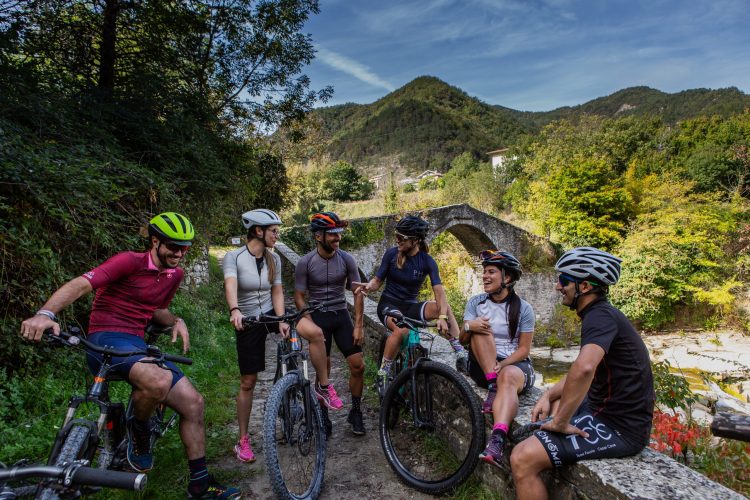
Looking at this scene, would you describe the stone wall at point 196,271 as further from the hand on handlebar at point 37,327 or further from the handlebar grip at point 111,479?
the handlebar grip at point 111,479

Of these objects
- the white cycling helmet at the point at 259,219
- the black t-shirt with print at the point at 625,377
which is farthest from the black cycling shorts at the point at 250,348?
the black t-shirt with print at the point at 625,377

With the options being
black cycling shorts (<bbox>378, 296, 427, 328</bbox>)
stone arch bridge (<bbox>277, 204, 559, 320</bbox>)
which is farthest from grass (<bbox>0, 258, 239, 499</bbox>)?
stone arch bridge (<bbox>277, 204, 559, 320</bbox>)

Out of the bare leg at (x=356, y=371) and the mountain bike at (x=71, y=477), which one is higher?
the mountain bike at (x=71, y=477)

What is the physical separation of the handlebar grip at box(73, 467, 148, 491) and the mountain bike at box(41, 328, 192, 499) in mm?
161

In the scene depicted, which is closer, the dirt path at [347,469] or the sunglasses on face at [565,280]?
the sunglasses on face at [565,280]

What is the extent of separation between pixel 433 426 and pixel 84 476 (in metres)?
2.08

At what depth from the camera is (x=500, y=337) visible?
113 inches

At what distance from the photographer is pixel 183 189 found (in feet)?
20.6

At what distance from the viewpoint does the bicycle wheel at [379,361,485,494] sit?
2.47 meters

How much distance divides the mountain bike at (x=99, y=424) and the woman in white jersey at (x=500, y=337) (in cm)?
170

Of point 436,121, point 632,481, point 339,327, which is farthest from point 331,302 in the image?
point 436,121

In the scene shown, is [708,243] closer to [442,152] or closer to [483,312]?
[483,312]

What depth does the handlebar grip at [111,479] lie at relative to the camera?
1207mm

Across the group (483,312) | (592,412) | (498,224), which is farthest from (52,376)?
(498,224)
